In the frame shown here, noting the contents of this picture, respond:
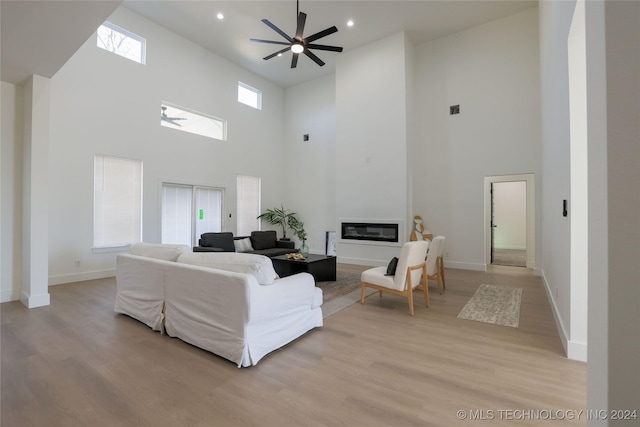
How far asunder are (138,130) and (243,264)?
513 cm

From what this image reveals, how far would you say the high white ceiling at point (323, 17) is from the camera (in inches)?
224

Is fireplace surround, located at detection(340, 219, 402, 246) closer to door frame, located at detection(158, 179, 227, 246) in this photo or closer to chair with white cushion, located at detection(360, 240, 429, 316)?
chair with white cushion, located at detection(360, 240, 429, 316)

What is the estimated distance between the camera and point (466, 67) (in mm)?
6609

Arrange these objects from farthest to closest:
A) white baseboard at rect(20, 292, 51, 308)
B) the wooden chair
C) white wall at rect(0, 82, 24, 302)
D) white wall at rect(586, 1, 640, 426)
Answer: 1. the wooden chair
2. white wall at rect(0, 82, 24, 302)
3. white baseboard at rect(20, 292, 51, 308)
4. white wall at rect(586, 1, 640, 426)

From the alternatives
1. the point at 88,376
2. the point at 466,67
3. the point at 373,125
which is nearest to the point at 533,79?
the point at 466,67

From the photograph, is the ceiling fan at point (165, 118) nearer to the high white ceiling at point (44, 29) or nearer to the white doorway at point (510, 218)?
the high white ceiling at point (44, 29)

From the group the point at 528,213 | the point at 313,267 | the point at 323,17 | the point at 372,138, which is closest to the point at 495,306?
the point at 313,267

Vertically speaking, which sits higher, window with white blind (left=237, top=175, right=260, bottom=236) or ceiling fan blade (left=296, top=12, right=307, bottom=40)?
ceiling fan blade (left=296, top=12, right=307, bottom=40)

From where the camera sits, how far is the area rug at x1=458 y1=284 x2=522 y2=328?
3359 mm

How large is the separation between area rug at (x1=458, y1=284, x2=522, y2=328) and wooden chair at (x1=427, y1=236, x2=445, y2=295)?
0.53 m

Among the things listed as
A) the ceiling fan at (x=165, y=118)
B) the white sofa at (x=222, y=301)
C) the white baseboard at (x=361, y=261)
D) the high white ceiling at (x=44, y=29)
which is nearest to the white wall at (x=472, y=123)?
the white baseboard at (x=361, y=261)

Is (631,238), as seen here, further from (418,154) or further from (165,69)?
(165,69)

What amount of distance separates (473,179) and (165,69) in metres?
7.43

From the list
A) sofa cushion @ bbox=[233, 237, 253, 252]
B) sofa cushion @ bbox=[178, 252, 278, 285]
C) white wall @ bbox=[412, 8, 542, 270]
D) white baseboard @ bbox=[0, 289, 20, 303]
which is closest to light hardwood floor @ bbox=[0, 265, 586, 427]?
sofa cushion @ bbox=[178, 252, 278, 285]
